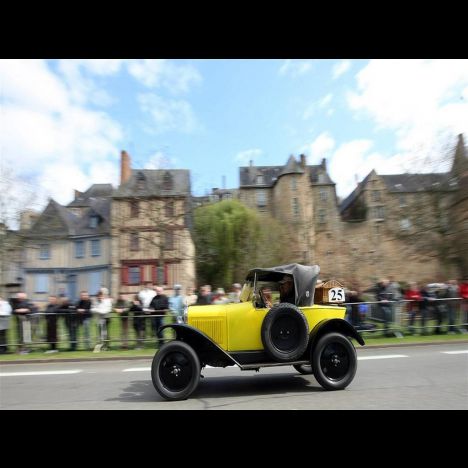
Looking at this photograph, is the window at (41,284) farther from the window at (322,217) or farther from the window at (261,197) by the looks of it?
the window at (322,217)

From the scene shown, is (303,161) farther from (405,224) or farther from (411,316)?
(411,316)

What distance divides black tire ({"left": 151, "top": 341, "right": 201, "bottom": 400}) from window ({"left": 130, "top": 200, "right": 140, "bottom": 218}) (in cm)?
1623

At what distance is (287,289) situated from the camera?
7316mm

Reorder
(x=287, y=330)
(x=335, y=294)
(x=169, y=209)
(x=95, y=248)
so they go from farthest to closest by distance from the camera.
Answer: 1. (x=95, y=248)
2. (x=169, y=209)
3. (x=335, y=294)
4. (x=287, y=330)

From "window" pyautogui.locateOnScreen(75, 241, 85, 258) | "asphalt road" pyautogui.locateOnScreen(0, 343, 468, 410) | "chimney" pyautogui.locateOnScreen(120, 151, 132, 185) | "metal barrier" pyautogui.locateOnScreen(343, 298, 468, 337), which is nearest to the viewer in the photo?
"asphalt road" pyautogui.locateOnScreen(0, 343, 468, 410)

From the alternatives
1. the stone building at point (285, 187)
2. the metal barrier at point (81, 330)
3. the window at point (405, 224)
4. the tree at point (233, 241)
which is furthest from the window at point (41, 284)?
the window at point (405, 224)

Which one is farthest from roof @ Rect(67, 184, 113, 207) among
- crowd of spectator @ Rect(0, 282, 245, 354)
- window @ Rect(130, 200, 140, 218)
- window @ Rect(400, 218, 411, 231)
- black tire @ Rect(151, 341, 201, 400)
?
black tire @ Rect(151, 341, 201, 400)

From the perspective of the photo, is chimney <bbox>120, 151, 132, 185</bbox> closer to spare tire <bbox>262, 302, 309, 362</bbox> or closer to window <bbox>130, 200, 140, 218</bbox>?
window <bbox>130, 200, 140, 218</bbox>

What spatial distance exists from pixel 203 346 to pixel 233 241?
3050 cm

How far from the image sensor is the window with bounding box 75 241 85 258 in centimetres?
4278

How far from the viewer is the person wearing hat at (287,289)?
725 cm

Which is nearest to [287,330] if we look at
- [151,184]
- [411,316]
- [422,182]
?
[411,316]

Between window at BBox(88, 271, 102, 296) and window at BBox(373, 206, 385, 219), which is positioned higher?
window at BBox(373, 206, 385, 219)
